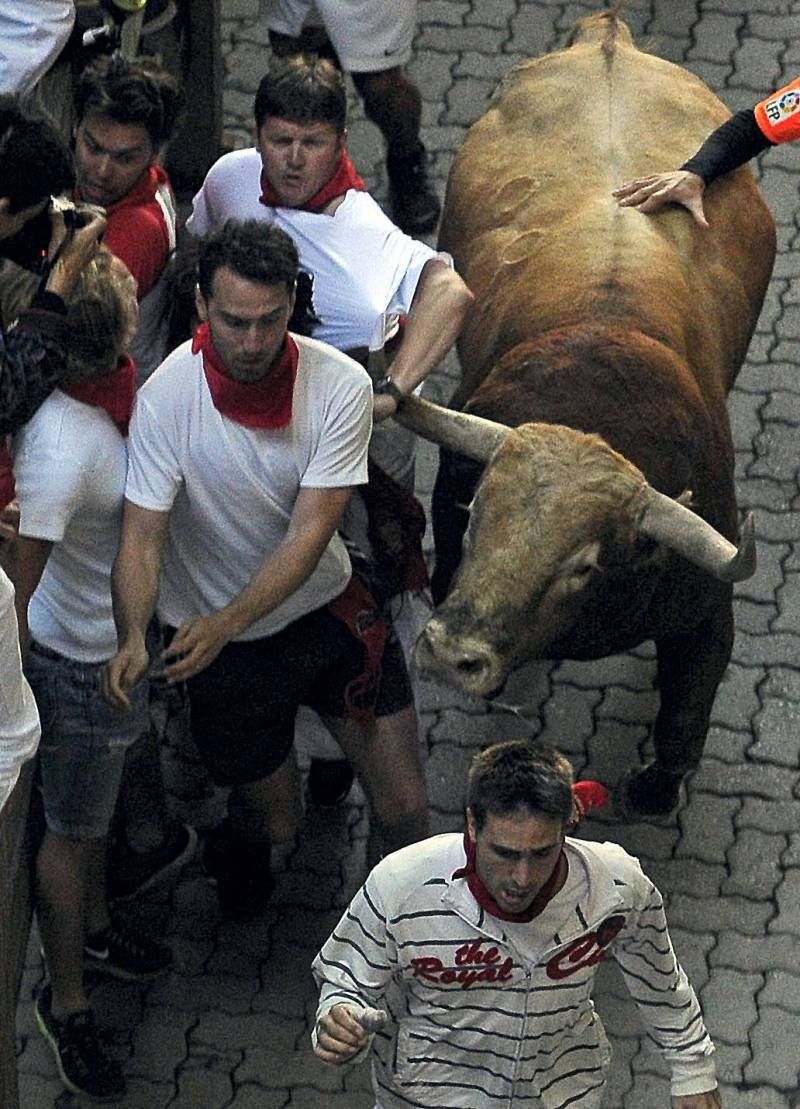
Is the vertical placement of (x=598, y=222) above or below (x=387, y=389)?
above

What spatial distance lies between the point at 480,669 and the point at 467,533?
484mm

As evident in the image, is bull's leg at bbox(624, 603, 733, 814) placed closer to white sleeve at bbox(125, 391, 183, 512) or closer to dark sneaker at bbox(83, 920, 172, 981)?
dark sneaker at bbox(83, 920, 172, 981)

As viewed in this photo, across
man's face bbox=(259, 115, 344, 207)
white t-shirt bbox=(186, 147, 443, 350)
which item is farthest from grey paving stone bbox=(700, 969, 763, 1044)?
man's face bbox=(259, 115, 344, 207)

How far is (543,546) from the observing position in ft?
20.6

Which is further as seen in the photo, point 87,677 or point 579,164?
point 579,164

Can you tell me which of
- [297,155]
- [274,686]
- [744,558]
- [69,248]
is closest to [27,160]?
[69,248]

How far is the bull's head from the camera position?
20.4ft

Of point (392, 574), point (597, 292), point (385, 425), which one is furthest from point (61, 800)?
point (597, 292)

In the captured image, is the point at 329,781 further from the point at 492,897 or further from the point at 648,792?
the point at 492,897

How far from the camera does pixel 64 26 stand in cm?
735

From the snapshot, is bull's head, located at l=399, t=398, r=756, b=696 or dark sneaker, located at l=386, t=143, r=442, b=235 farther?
dark sneaker, located at l=386, t=143, r=442, b=235

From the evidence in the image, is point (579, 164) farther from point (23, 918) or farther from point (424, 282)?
point (23, 918)

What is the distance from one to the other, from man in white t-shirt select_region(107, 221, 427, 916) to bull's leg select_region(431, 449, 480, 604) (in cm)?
78

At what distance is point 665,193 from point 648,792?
2135 mm
